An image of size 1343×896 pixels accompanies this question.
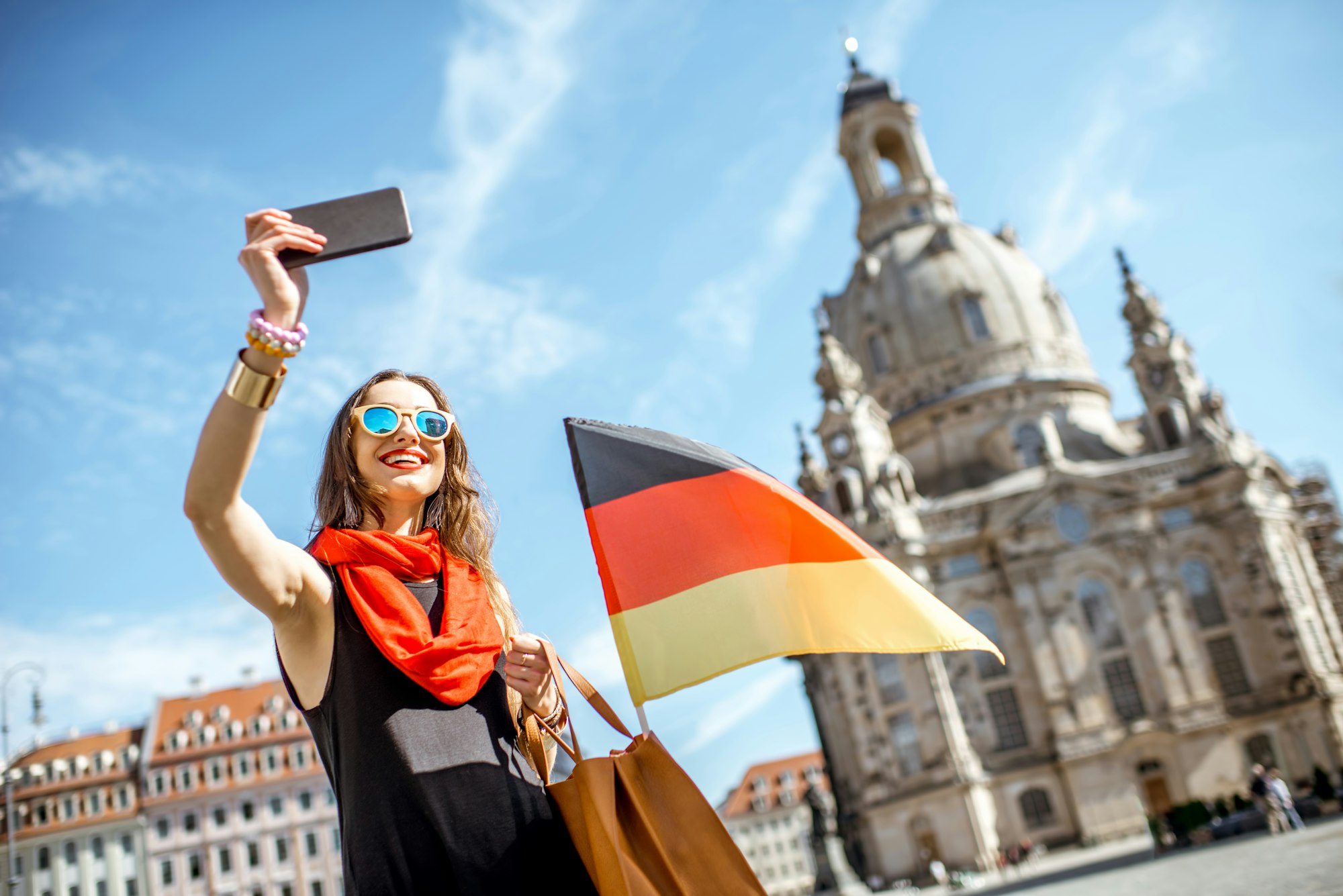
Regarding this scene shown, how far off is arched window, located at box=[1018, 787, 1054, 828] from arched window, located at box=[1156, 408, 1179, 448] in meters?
17.0

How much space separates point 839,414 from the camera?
5109 centimetres

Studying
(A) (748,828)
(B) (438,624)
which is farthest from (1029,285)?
(B) (438,624)

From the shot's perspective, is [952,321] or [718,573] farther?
[952,321]

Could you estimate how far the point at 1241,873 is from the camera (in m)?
19.9

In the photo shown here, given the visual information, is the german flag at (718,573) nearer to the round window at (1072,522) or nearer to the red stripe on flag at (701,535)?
the red stripe on flag at (701,535)

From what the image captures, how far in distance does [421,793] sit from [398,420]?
114 centimetres

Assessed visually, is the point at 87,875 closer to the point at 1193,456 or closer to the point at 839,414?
the point at 839,414

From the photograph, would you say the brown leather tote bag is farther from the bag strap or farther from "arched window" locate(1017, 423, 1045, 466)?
"arched window" locate(1017, 423, 1045, 466)

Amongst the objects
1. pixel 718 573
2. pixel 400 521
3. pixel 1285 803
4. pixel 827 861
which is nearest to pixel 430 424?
pixel 400 521

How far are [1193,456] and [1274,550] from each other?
500 centimetres

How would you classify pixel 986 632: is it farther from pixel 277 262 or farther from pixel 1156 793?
pixel 277 262

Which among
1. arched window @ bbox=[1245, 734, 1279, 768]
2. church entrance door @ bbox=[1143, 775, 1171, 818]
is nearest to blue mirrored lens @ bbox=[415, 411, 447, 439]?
church entrance door @ bbox=[1143, 775, 1171, 818]

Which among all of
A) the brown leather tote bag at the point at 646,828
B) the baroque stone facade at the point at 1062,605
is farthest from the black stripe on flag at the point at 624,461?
the baroque stone facade at the point at 1062,605

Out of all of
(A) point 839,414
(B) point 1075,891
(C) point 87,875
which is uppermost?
(A) point 839,414
